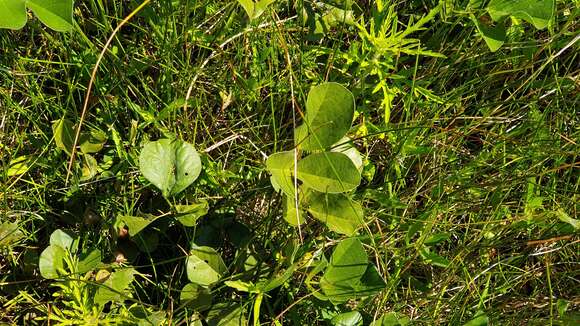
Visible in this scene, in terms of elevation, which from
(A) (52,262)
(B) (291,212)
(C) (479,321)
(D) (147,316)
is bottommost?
(C) (479,321)

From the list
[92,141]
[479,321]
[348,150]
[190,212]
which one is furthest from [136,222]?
[479,321]

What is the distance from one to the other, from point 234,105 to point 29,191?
0.48m

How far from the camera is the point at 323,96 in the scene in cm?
130

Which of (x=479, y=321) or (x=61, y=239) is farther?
(x=479, y=321)

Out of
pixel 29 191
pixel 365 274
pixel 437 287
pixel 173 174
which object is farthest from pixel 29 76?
pixel 437 287

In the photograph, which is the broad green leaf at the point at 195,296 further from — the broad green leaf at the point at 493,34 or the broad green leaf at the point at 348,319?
the broad green leaf at the point at 493,34

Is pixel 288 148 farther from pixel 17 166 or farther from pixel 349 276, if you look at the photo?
pixel 17 166

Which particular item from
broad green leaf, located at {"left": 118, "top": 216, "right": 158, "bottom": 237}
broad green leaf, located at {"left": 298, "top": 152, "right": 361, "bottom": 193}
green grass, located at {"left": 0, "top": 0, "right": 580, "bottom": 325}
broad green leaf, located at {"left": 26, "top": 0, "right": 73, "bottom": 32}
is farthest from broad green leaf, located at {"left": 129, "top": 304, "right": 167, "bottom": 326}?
broad green leaf, located at {"left": 26, "top": 0, "right": 73, "bottom": 32}

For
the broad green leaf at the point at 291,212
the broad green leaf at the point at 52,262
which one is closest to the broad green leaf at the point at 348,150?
the broad green leaf at the point at 291,212

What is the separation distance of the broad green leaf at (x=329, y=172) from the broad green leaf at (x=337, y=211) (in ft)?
0.15

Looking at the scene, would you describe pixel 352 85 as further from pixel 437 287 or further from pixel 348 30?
pixel 437 287

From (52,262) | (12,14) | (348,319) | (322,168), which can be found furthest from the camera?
(348,319)

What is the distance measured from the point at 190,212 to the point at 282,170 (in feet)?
0.74

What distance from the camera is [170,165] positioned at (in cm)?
138
